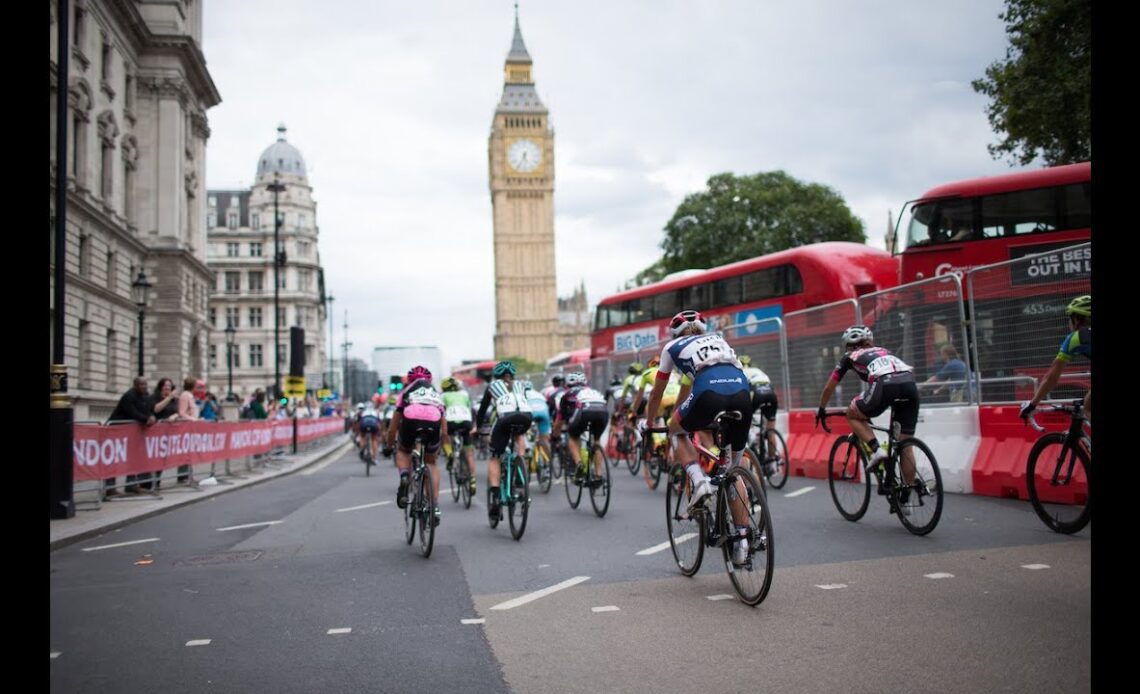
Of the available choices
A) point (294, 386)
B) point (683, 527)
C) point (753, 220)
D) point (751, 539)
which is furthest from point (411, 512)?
point (753, 220)

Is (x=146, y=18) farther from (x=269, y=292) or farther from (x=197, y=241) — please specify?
(x=269, y=292)

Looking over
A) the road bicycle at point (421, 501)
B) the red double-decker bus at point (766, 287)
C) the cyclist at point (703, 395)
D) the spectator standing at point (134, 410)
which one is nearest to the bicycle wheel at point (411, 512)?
the road bicycle at point (421, 501)

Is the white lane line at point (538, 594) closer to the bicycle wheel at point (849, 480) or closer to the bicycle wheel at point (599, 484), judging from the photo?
the bicycle wheel at point (849, 480)

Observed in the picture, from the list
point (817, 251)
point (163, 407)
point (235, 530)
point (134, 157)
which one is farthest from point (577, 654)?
point (134, 157)

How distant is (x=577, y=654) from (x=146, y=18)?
49461mm

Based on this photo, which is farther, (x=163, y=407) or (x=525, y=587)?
(x=163, y=407)

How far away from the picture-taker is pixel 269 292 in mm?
106000

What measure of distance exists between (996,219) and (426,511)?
46.3 ft

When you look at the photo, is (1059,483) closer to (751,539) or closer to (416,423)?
(751,539)

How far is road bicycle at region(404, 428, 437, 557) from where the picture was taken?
838 centimetres

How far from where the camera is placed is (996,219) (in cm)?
1827

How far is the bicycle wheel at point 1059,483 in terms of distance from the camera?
23.7 feet

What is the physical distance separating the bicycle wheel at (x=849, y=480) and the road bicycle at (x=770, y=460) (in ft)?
9.53
